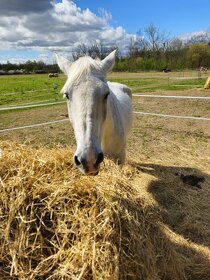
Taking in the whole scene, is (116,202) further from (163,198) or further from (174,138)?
(174,138)

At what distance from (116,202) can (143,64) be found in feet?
162

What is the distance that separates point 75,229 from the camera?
229 centimetres

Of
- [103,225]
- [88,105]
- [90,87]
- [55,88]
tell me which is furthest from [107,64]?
[55,88]

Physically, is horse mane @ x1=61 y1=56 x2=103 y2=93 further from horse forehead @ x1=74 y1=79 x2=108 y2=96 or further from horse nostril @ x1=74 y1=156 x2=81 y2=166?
horse nostril @ x1=74 y1=156 x2=81 y2=166

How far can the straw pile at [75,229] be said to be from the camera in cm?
216

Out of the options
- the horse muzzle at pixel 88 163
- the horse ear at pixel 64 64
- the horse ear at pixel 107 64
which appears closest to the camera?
the horse muzzle at pixel 88 163

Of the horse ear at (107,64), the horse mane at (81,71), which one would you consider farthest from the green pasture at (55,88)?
the horse mane at (81,71)

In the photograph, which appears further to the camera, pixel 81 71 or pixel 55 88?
pixel 55 88

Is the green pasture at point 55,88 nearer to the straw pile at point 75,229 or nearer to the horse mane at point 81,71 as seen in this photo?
the horse mane at point 81,71

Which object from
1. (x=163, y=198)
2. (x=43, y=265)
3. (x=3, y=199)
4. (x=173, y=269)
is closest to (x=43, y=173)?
(x=3, y=199)

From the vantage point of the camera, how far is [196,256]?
3104 mm

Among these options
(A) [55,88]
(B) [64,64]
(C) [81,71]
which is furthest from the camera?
(A) [55,88]

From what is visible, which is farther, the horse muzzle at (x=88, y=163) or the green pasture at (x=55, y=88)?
the green pasture at (x=55, y=88)

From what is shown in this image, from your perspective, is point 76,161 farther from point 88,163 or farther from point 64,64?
point 64,64
